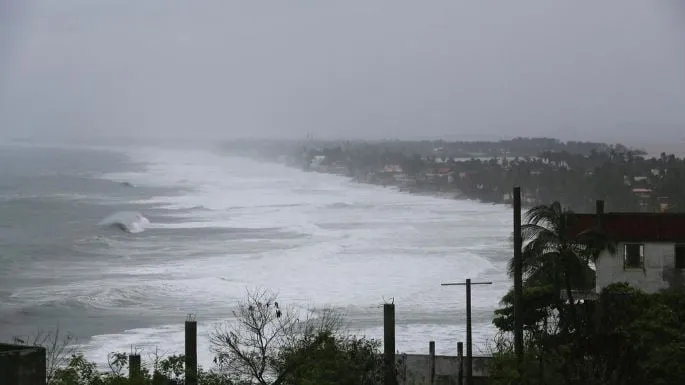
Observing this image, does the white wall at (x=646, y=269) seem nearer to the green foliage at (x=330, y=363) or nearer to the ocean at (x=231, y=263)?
the ocean at (x=231, y=263)

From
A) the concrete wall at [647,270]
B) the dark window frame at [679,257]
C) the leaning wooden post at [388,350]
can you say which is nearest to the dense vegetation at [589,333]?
the leaning wooden post at [388,350]

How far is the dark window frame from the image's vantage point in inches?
949

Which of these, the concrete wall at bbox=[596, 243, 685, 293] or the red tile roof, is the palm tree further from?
the concrete wall at bbox=[596, 243, 685, 293]

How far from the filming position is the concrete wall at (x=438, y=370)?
62.2ft

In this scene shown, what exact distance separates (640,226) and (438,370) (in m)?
7.21

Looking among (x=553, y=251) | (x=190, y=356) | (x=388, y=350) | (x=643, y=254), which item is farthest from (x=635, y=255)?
(x=190, y=356)

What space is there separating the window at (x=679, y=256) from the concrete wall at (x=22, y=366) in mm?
17901

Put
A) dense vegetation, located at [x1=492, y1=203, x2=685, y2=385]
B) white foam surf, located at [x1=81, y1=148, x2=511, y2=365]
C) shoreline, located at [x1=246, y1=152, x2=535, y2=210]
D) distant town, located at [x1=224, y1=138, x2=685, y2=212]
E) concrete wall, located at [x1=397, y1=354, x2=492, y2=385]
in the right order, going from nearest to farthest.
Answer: dense vegetation, located at [x1=492, y1=203, x2=685, y2=385], concrete wall, located at [x1=397, y1=354, x2=492, y2=385], white foam surf, located at [x1=81, y1=148, x2=511, y2=365], distant town, located at [x1=224, y1=138, x2=685, y2=212], shoreline, located at [x1=246, y1=152, x2=535, y2=210]

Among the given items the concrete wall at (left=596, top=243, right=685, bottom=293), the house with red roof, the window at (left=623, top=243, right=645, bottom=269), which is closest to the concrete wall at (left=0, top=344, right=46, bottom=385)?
the house with red roof

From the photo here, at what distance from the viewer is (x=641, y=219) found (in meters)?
24.9

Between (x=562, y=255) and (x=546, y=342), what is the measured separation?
4.39 ft

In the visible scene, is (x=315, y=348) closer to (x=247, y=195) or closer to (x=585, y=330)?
(x=585, y=330)

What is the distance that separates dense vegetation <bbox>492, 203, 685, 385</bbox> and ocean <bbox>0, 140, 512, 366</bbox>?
766cm

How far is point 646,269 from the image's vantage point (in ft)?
79.6
